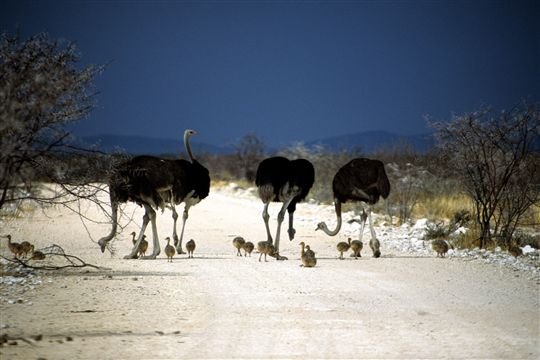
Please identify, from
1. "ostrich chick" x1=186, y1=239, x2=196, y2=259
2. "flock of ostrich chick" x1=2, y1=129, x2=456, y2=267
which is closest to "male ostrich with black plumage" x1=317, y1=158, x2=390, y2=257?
"flock of ostrich chick" x1=2, y1=129, x2=456, y2=267

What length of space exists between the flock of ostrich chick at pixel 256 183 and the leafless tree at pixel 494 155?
6.64 ft

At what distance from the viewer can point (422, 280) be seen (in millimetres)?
11195

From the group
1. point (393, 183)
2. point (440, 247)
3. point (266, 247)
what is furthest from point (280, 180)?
point (393, 183)

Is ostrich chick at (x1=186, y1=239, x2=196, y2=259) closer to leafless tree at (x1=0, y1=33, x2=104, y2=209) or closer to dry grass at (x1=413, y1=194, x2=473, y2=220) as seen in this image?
leafless tree at (x1=0, y1=33, x2=104, y2=209)

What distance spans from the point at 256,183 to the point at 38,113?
5.37m

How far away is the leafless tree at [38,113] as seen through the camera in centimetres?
906

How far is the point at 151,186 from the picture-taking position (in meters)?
13.8

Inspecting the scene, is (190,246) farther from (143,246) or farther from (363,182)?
(363,182)

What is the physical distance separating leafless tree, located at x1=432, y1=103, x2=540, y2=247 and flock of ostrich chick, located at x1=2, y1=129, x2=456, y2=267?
203 cm

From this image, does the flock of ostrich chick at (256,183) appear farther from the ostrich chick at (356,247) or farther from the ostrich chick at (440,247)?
the ostrich chick at (440,247)

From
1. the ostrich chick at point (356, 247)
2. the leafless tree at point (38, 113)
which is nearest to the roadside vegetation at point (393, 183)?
the leafless tree at point (38, 113)

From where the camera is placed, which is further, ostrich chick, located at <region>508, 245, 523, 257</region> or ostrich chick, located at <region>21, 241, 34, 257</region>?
ostrich chick, located at <region>508, 245, 523, 257</region>

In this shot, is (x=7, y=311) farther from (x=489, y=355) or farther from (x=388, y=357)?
(x=489, y=355)

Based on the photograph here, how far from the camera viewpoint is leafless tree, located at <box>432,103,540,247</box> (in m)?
15.3
